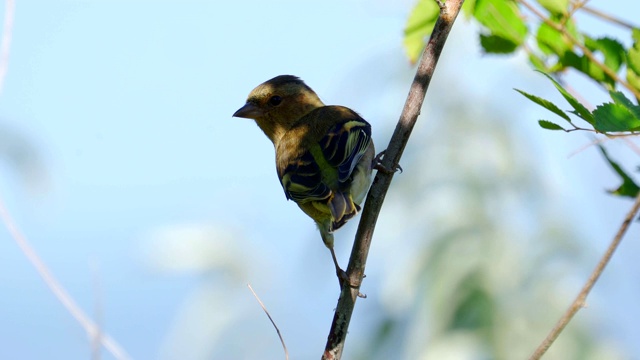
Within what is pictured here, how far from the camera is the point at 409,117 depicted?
2.49 metres

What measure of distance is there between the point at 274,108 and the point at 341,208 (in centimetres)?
180

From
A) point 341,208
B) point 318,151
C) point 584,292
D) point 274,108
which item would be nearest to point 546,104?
point 584,292

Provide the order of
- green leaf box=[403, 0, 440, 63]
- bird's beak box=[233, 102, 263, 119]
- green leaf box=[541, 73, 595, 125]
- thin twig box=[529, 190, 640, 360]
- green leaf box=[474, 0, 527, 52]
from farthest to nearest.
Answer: bird's beak box=[233, 102, 263, 119] → green leaf box=[403, 0, 440, 63] → green leaf box=[474, 0, 527, 52] → green leaf box=[541, 73, 595, 125] → thin twig box=[529, 190, 640, 360]

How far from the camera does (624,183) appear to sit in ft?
8.16

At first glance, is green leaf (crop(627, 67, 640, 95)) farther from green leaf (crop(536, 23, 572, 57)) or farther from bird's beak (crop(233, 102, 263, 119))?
bird's beak (crop(233, 102, 263, 119))

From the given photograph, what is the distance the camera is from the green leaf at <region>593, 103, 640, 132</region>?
2.07m

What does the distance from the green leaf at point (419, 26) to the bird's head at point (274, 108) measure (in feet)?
7.42

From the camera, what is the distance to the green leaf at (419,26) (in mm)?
3000

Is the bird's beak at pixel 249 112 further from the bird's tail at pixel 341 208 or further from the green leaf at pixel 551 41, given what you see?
the green leaf at pixel 551 41

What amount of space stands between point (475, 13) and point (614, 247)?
1.23 metres

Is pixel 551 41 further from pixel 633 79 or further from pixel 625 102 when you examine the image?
pixel 625 102

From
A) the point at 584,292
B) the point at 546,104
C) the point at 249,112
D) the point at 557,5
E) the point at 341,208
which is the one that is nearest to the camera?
the point at 584,292

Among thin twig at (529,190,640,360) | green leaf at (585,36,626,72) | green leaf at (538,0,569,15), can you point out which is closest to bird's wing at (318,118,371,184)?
green leaf at (538,0,569,15)

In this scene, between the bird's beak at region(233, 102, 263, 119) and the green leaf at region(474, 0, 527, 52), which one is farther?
the bird's beak at region(233, 102, 263, 119)
